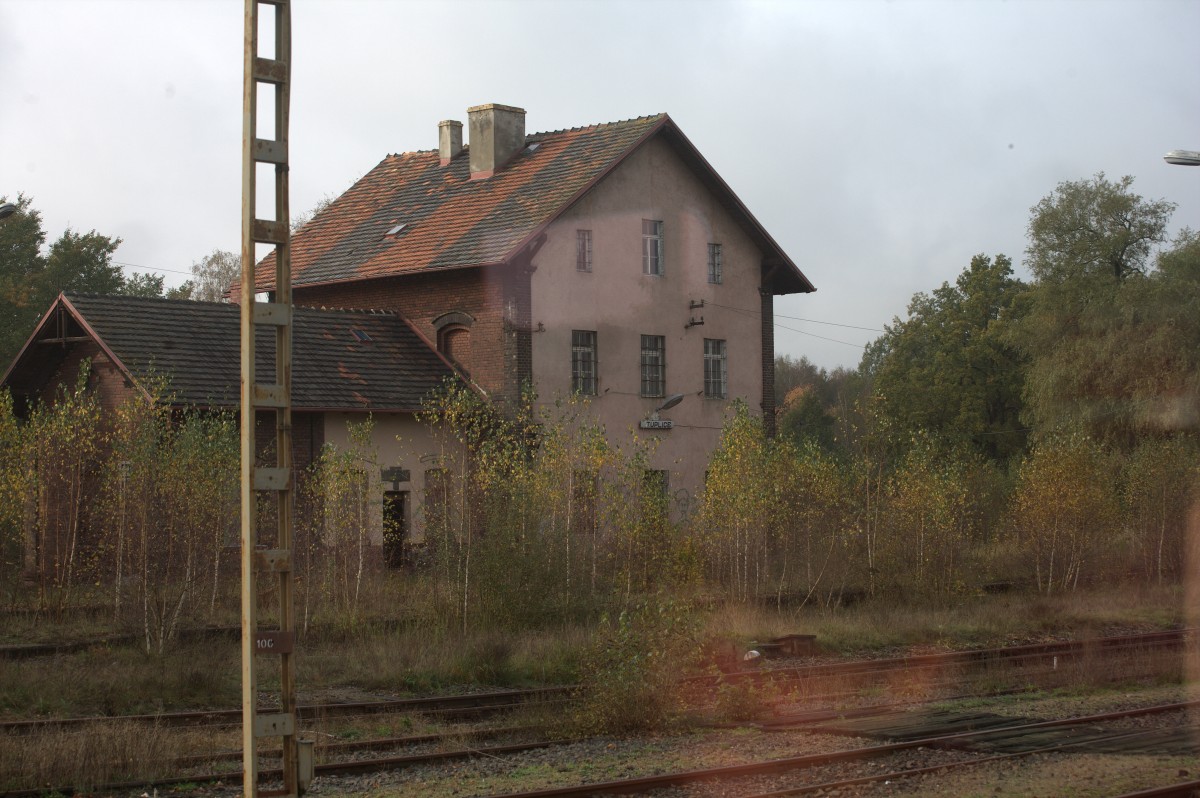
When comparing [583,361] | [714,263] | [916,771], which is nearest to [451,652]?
[916,771]

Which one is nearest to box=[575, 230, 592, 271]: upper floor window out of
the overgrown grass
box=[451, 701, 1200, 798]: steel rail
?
the overgrown grass

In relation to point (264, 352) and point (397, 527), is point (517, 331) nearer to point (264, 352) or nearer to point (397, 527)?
point (397, 527)

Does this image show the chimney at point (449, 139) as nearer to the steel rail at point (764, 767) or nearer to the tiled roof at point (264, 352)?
the tiled roof at point (264, 352)

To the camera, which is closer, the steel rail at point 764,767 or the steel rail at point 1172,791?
the steel rail at point 1172,791

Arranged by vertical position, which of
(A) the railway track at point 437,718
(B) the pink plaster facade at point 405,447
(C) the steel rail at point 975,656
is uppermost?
(B) the pink plaster facade at point 405,447

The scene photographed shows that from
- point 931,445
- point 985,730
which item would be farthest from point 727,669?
point 931,445

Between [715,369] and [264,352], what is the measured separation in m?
11.8

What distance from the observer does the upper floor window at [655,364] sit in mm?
30016

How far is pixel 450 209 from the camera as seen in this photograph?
30.5 meters

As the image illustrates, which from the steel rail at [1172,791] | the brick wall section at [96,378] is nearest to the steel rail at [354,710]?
the steel rail at [1172,791]

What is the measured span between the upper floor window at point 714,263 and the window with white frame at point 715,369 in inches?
60.2

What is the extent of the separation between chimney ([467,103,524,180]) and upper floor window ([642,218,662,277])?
4.26 metres

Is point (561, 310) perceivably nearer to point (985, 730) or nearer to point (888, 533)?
point (888, 533)

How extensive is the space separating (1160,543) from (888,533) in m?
8.92
